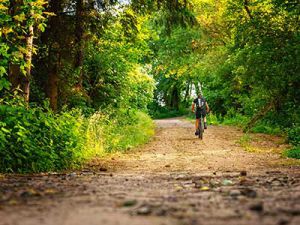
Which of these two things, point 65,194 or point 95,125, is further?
point 95,125

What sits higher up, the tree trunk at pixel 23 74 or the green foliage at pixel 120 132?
the tree trunk at pixel 23 74

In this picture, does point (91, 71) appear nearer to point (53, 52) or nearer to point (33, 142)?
point (53, 52)

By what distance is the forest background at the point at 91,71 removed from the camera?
8742 mm

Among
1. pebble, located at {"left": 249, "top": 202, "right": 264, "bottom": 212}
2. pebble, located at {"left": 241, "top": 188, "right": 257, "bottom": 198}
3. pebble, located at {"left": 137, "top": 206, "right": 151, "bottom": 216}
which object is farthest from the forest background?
pebble, located at {"left": 249, "top": 202, "right": 264, "bottom": 212}

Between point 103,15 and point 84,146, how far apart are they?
527 cm

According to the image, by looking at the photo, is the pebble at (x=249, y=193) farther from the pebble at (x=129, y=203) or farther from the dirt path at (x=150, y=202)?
the pebble at (x=129, y=203)

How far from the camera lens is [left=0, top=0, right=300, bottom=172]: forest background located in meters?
8.74

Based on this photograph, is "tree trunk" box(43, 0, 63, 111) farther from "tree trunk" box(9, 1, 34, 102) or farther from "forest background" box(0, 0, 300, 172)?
"tree trunk" box(9, 1, 34, 102)

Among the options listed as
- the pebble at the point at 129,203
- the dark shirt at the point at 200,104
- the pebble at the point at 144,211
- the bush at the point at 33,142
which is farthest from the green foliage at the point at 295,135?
the pebble at the point at 144,211

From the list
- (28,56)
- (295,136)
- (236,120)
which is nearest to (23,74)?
(28,56)

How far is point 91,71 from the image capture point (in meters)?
18.9

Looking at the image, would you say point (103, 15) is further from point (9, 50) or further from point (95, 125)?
point (9, 50)

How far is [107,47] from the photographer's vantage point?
20.0 m

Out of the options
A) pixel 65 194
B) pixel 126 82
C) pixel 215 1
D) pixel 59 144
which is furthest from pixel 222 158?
pixel 215 1
